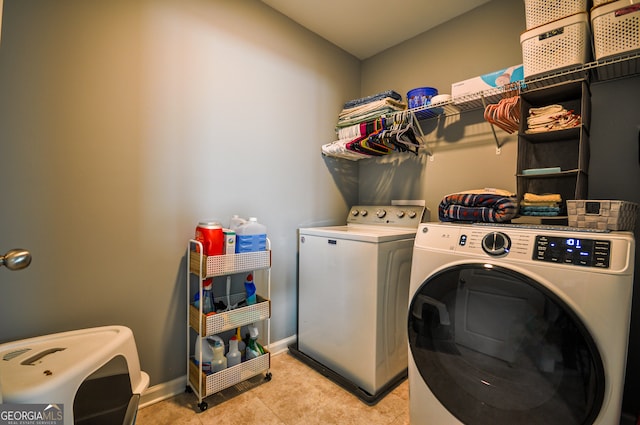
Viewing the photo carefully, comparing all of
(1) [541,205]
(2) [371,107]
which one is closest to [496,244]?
(1) [541,205]

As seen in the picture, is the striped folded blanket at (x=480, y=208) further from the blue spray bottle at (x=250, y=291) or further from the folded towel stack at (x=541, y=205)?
the blue spray bottle at (x=250, y=291)

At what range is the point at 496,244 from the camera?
102 centimetres

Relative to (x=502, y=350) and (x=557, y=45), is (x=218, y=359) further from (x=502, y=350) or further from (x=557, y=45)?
(x=557, y=45)

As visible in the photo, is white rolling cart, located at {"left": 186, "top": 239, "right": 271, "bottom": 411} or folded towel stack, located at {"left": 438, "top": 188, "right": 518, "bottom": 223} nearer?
folded towel stack, located at {"left": 438, "top": 188, "right": 518, "bottom": 223}

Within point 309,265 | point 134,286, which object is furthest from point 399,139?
point 134,286

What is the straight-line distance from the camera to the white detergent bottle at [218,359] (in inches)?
59.1

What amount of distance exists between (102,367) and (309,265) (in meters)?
1.16

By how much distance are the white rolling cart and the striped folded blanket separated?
1.03 meters

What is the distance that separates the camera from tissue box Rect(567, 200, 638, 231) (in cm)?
103

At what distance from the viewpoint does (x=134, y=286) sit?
4.66ft

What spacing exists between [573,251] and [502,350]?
40cm

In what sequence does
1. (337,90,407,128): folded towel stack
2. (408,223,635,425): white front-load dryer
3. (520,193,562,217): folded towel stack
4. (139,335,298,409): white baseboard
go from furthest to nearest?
1. (337,90,407,128): folded towel stack
2. (139,335,298,409): white baseboard
3. (520,193,562,217): folded towel stack
4. (408,223,635,425): white front-load dryer

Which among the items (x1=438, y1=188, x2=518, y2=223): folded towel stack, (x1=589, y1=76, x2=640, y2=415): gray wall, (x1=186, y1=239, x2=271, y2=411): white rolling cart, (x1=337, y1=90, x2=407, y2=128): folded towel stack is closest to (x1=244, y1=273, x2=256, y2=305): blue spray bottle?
(x1=186, y1=239, x2=271, y2=411): white rolling cart

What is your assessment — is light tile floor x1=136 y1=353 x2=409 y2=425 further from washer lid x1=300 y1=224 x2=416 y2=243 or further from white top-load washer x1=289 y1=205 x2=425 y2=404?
washer lid x1=300 y1=224 x2=416 y2=243
